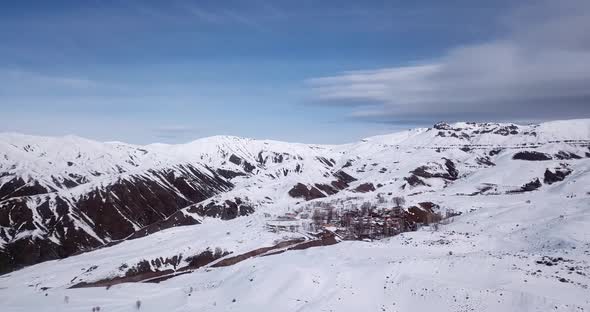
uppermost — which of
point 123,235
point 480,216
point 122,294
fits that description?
point 122,294

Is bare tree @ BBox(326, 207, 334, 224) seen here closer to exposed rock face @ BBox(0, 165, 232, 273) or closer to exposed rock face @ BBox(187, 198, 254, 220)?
exposed rock face @ BBox(187, 198, 254, 220)

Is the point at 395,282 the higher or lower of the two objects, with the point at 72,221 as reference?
higher

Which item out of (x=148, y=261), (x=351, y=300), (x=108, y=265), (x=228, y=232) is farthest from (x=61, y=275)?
(x=351, y=300)

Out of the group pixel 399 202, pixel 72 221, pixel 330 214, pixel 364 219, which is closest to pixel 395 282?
pixel 364 219

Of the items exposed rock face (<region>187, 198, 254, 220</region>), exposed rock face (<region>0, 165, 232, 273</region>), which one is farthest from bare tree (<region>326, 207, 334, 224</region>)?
exposed rock face (<region>0, 165, 232, 273</region>)

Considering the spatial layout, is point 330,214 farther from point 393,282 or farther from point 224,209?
point 393,282

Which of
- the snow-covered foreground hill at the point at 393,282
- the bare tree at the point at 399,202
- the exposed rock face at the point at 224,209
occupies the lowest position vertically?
the exposed rock face at the point at 224,209

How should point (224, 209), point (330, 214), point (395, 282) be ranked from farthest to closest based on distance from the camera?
point (224, 209), point (330, 214), point (395, 282)

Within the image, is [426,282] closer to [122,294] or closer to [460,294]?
[460,294]

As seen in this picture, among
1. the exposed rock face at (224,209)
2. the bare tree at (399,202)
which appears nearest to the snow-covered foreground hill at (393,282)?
the bare tree at (399,202)

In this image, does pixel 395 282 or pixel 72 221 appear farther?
pixel 72 221

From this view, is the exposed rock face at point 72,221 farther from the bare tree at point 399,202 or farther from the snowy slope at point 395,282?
the snowy slope at point 395,282
